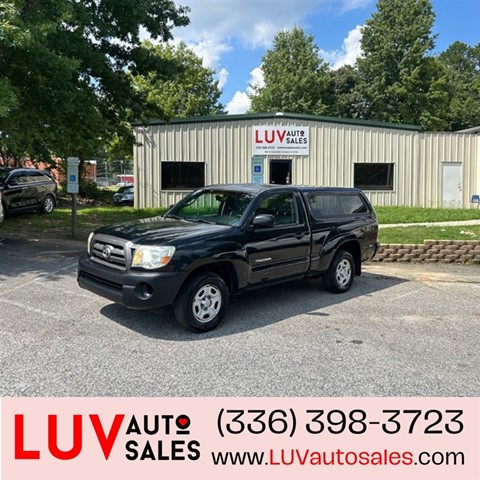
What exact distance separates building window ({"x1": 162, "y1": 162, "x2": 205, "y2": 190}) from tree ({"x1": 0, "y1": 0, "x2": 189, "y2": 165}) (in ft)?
13.9

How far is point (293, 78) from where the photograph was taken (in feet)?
141


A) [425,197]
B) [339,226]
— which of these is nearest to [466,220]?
[425,197]

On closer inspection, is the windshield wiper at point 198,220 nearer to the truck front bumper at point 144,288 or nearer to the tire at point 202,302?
the tire at point 202,302

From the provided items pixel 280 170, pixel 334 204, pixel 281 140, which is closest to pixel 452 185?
pixel 280 170

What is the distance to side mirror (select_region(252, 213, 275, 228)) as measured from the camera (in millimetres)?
5512

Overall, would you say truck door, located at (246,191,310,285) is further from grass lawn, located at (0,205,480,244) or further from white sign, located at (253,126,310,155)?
white sign, located at (253,126,310,155)

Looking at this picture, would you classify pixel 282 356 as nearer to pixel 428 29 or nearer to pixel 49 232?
pixel 49 232

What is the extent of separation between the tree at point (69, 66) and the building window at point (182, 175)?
4.25m

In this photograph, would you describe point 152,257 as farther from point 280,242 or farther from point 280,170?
point 280,170

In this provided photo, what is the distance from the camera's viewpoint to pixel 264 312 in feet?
19.4

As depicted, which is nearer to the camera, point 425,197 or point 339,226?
point 339,226

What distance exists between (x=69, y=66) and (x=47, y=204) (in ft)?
24.8

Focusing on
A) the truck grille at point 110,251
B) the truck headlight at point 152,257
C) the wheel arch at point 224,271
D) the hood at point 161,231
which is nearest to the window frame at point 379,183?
the hood at point 161,231

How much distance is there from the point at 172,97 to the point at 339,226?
31.9 metres
